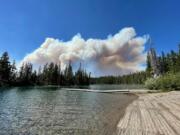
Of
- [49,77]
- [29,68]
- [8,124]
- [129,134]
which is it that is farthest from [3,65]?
[129,134]

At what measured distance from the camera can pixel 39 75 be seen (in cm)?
9950

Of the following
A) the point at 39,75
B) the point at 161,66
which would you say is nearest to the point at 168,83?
the point at 161,66

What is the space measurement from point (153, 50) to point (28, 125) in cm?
5067

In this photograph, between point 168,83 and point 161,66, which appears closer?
point 168,83

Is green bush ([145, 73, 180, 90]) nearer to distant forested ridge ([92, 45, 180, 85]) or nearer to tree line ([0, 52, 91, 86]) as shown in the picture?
distant forested ridge ([92, 45, 180, 85])

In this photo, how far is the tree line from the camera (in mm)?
70375

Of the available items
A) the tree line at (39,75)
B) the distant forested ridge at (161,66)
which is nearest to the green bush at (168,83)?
the distant forested ridge at (161,66)

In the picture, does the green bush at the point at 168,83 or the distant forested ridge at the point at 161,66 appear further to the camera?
the distant forested ridge at the point at 161,66

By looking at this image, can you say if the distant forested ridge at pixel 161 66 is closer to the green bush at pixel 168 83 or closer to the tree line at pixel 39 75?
the green bush at pixel 168 83

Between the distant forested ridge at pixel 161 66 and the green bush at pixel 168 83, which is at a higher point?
the distant forested ridge at pixel 161 66

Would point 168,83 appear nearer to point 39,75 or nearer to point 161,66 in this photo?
point 161,66

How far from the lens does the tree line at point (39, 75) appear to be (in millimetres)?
70375

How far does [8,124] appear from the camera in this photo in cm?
899

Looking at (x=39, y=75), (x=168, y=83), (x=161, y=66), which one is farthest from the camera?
(x=39, y=75)
